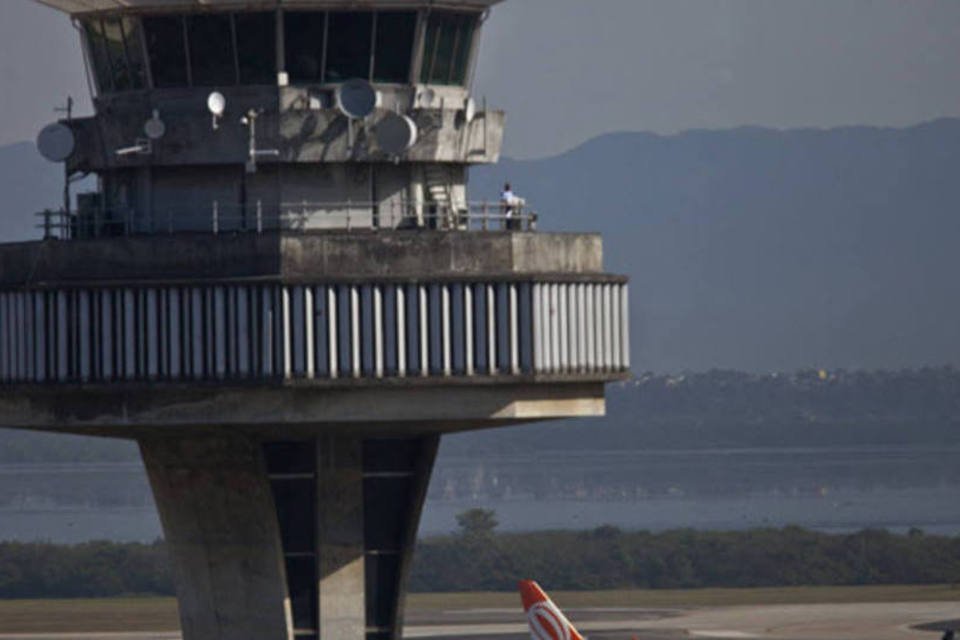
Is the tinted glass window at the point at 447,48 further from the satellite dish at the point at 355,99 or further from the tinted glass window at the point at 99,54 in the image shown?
the tinted glass window at the point at 99,54

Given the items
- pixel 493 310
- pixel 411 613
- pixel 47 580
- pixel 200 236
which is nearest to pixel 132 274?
pixel 200 236

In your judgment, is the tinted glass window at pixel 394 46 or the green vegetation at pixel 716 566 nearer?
the tinted glass window at pixel 394 46

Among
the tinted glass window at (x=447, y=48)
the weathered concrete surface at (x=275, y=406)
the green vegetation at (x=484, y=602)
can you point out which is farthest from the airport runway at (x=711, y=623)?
the weathered concrete surface at (x=275, y=406)

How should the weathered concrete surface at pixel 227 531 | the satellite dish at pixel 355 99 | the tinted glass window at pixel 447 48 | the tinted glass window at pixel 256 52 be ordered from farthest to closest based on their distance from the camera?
1. the weathered concrete surface at pixel 227 531
2. the tinted glass window at pixel 447 48
3. the tinted glass window at pixel 256 52
4. the satellite dish at pixel 355 99

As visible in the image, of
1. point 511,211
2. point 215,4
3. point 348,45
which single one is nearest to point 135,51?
point 215,4

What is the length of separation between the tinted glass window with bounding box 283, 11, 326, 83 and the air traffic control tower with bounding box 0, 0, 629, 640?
46mm

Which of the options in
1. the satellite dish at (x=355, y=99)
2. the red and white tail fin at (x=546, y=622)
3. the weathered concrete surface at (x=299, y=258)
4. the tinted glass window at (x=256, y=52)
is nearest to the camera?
the weathered concrete surface at (x=299, y=258)

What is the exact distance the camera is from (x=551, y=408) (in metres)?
61.3

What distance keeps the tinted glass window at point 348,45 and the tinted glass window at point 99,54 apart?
16.1 feet

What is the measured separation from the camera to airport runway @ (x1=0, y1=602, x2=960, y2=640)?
5640 inches

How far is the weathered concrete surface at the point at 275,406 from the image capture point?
59.8 meters

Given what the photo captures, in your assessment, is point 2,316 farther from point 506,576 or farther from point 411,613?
point 506,576

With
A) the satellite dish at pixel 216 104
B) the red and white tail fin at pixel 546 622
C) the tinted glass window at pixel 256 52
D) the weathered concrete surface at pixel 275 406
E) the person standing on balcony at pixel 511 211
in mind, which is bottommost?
the red and white tail fin at pixel 546 622

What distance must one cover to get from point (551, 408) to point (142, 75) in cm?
1093
